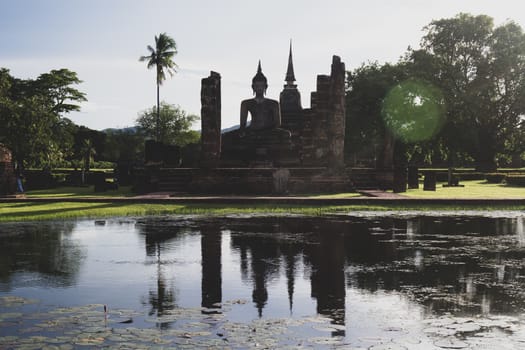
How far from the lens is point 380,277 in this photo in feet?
26.1

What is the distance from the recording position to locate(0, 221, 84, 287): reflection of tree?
8289 millimetres

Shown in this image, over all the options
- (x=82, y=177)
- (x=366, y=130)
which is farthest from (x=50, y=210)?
(x=366, y=130)

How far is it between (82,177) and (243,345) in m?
33.9

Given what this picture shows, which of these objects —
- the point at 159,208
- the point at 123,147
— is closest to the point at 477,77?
the point at 159,208

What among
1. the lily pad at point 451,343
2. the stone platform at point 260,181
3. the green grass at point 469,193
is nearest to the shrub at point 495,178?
the green grass at point 469,193

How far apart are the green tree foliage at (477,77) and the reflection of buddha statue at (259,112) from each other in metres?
16.9

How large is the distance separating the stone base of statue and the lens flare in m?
17.4

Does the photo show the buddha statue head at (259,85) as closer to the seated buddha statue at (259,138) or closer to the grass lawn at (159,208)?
the seated buddha statue at (259,138)

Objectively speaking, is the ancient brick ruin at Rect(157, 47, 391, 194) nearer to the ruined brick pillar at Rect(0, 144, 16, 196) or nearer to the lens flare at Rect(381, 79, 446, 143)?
the ruined brick pillar at Rect(0, 144, 16, 196)

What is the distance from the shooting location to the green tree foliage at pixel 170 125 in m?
82.9

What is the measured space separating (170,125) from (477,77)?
1838 inches

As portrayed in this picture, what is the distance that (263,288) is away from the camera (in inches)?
289

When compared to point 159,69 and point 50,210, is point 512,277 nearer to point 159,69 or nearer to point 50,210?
point 50,210

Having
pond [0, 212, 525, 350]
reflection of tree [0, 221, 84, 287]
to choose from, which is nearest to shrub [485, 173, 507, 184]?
pond [0, 212, 525, 350]
